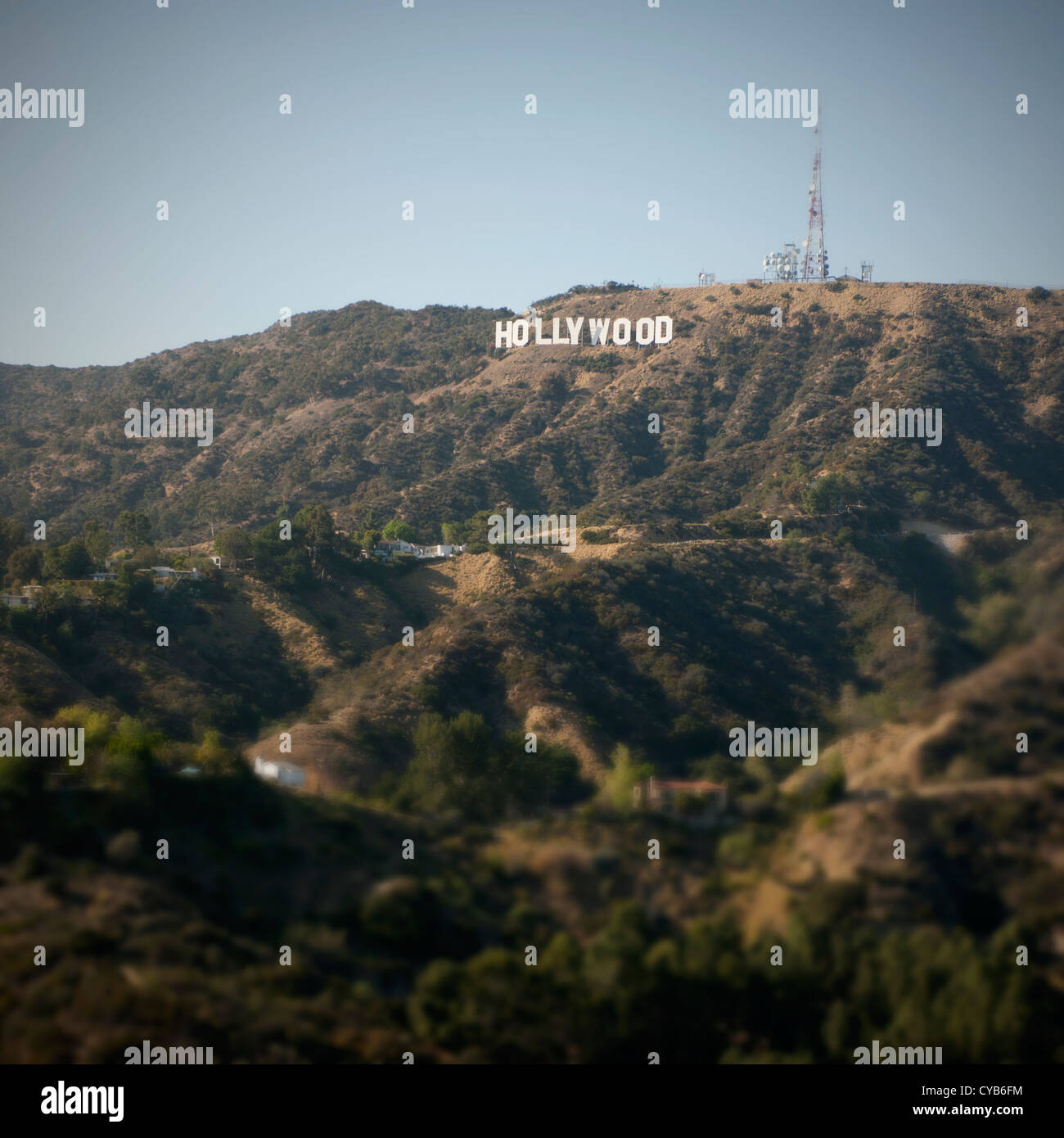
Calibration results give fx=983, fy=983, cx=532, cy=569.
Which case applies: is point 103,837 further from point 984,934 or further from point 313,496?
point 313,496

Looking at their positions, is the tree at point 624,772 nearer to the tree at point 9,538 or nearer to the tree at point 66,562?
the tree at point 66,562

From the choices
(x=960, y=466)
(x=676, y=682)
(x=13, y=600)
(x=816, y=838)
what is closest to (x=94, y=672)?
(x=13, y=600)

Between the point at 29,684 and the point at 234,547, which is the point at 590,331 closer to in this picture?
the point at 234,547
